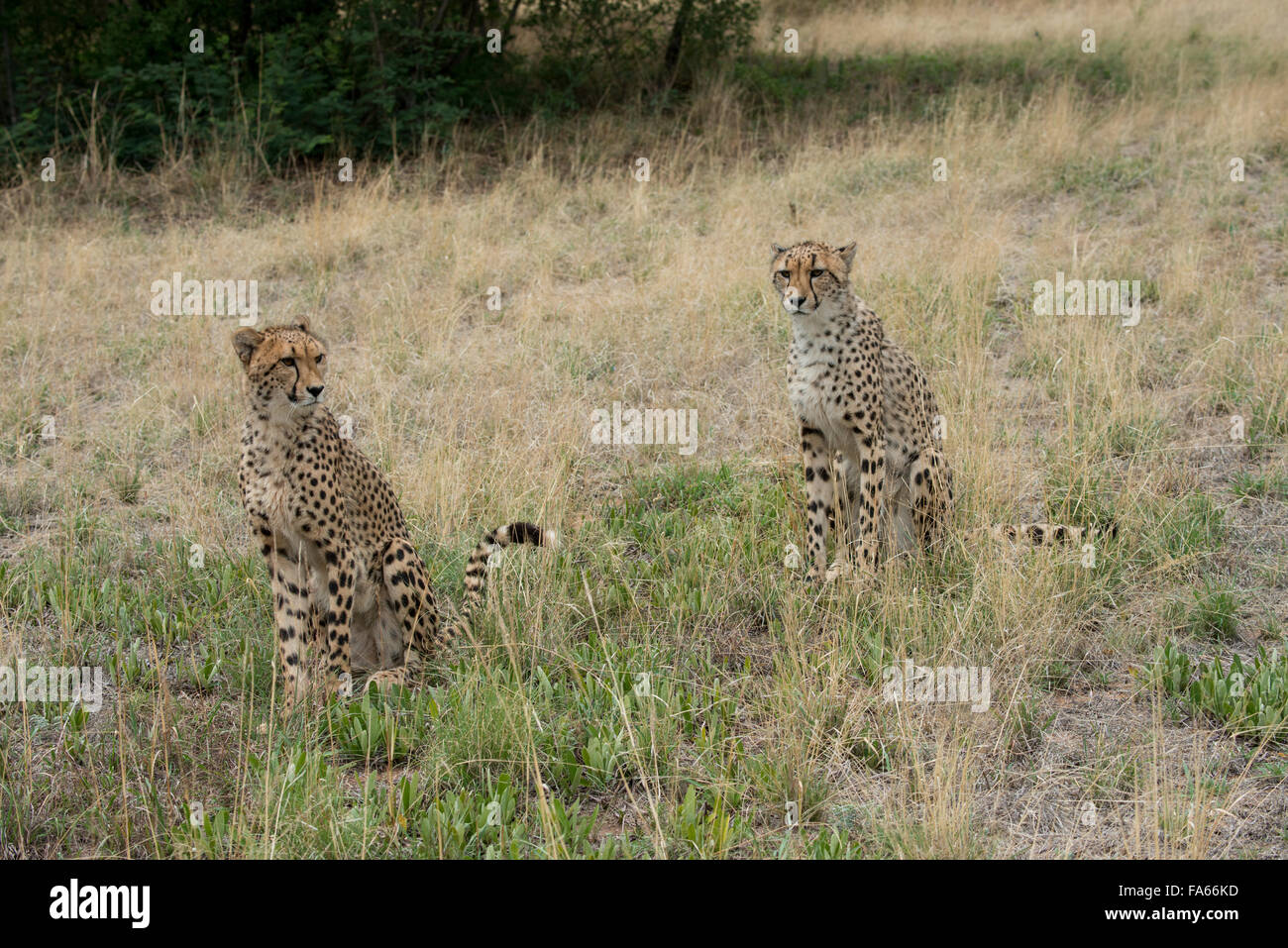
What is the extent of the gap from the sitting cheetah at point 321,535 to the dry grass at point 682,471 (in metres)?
0.20

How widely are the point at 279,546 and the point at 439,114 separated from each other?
24.5ft

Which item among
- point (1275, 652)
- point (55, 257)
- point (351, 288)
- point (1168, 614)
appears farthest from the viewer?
point (55, 257)

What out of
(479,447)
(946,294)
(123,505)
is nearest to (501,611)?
(479,447)

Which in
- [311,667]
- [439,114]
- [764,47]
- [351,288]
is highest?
[764,47]

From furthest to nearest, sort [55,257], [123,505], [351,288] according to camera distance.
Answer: [55,257] < [351,288] < [123,505]

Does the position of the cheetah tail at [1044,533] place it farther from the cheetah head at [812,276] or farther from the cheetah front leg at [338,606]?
the cheetah front leg at [338,606]

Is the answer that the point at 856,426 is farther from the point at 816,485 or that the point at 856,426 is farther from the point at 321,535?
the point at 321,535

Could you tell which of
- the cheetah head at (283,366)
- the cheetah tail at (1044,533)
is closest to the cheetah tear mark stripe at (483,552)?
the cheetah head at (283,366)

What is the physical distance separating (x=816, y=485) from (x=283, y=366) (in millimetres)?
2079

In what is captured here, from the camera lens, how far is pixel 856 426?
4711 millimetres

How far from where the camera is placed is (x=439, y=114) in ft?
35.2

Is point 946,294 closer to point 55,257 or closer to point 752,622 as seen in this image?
point 752,622

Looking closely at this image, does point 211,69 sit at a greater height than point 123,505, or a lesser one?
greater

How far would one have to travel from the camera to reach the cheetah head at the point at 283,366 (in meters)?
3.81
